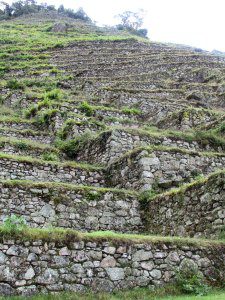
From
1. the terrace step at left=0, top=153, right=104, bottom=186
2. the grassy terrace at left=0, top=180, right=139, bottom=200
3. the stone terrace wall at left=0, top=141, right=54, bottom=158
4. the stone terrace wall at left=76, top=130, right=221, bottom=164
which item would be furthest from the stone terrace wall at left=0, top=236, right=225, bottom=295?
the stone terrace wall at left=0, top=141, right=54, bottom=158

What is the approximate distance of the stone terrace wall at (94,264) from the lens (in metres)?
8.30

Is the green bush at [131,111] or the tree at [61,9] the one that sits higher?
the tree at [61,9]

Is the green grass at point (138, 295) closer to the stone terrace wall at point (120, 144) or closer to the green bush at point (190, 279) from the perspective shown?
the green bush at point (190, 279)

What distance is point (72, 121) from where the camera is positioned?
1969 cm

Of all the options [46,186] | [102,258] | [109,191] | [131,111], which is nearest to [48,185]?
[46,186]

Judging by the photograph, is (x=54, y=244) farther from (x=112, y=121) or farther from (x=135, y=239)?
(x=112, y=121)

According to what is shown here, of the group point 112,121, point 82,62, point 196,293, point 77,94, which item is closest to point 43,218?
point 196,293

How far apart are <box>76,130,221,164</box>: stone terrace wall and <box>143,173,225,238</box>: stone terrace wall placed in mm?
3828

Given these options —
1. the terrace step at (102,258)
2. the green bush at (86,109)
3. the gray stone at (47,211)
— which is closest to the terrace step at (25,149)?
the gray stone at (47,211)

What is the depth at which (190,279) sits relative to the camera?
360 inches

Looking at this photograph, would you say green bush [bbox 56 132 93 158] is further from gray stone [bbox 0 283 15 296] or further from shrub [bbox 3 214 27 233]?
gray stone [bbox 0 283 15 296]

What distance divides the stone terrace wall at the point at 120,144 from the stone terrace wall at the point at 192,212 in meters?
3.83

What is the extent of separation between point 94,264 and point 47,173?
622cm

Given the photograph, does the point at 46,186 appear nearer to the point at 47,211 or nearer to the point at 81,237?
the point at 47,211
